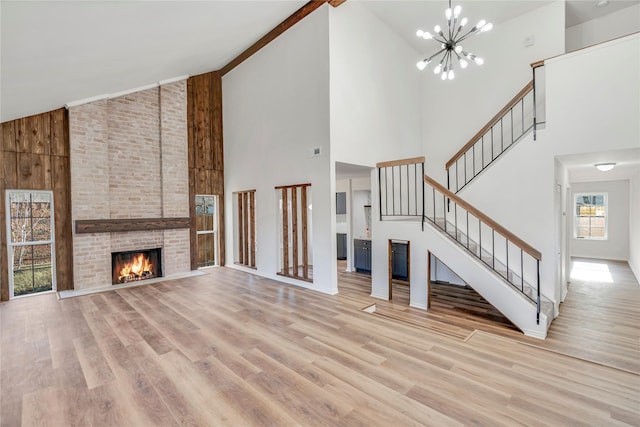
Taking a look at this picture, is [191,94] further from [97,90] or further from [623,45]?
[623,45]

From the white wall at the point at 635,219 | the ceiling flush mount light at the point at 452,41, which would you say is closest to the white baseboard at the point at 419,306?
the ceiling flush mount light at the point at 452,41

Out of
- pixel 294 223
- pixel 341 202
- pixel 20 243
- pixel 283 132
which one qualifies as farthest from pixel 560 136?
pixel 20 243

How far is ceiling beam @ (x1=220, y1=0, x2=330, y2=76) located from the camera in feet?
17.2

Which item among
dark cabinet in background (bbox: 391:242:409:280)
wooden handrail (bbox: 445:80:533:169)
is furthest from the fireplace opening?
wooden handrail (bbox: 445:80:533:169)

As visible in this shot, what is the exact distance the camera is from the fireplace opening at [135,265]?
20.2 feet

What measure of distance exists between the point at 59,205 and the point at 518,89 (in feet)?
31.5

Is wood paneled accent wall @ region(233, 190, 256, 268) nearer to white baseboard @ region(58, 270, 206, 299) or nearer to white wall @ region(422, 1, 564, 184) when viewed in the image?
white baseboard @ region(58, 270, 206, 299)

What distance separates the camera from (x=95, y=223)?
5645 millimetres

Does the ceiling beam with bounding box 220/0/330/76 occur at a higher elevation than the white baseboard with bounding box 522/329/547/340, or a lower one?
higher

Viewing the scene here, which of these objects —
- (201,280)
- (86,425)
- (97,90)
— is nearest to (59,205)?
(97,90)

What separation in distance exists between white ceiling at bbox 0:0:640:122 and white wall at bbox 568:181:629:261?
5.78m

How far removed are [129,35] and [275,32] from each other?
3.73 metres

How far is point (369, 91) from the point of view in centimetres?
586

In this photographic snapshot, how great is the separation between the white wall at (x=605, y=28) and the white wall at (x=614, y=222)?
508cm
